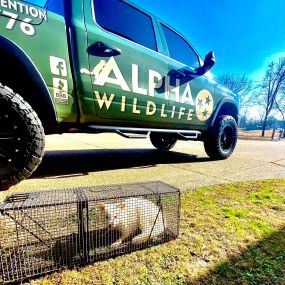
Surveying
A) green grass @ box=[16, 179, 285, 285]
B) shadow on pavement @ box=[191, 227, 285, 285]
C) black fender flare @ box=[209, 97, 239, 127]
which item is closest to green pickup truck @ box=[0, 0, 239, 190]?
black fender flare @ box=[209, 97, 239, 127]

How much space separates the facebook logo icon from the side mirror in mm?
2102

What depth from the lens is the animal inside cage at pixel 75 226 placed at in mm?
907

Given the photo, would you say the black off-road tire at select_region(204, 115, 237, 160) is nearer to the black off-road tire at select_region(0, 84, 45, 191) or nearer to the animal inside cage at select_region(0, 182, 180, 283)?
the animal inside cage at select_region(0, 182, 180, 283)

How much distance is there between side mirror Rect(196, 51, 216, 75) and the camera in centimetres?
318

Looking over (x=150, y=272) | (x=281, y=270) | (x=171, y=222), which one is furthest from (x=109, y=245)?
(x=281, y=270)

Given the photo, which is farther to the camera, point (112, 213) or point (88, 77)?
point (88, 77)

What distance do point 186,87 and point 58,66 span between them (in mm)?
1814

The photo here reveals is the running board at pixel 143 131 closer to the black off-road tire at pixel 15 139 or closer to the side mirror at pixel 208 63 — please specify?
the black off-road tire at pixel 15 139

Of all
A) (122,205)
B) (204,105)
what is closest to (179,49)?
(204,105)

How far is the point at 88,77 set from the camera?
199 centimetres

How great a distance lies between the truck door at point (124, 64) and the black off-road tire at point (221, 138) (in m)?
1.30

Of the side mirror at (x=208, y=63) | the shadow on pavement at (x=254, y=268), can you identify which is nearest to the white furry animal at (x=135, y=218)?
the shadow on pavement at (x=254, y=268)

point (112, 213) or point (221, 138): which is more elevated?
point (221, 138)

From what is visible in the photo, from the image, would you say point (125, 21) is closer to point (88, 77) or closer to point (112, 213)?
point (88, 77)
